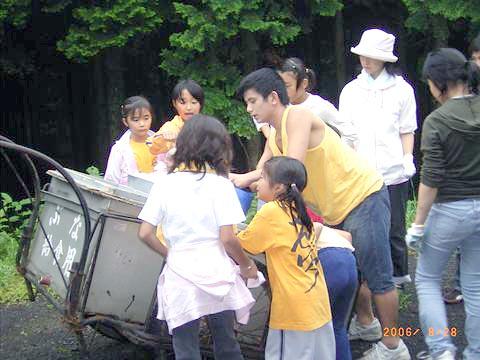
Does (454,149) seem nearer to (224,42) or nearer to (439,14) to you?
(439,14)

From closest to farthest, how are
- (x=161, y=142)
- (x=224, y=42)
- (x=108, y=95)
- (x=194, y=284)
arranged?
(x=194, y=284) → (x=161, y=142) → (x=224, y=42) → (x=108, y=95)

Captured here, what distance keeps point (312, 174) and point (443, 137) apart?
27.3 inches

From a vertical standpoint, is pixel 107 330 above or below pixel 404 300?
above

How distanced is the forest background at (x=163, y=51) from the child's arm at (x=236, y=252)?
531 centimetres

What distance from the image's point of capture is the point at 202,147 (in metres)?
3.35

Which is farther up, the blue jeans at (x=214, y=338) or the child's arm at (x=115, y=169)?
the child's arm at (x=115, y=169)

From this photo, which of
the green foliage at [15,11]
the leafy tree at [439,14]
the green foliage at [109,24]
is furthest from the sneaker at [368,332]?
the green foliage at [15,11]

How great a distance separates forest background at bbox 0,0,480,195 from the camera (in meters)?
8.69

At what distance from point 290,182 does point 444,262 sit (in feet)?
3.64

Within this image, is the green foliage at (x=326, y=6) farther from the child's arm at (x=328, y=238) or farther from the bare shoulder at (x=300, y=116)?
the child's arm at (x=328, y=238)

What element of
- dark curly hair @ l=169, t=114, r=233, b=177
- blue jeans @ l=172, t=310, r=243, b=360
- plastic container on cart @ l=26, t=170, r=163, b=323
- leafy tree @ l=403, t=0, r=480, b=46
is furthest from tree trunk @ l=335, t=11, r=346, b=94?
blue jeans @ l=172, t=310, r=243, b=360

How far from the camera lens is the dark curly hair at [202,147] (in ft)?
11.0

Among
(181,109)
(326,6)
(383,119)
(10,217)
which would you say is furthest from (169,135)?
(326,6)

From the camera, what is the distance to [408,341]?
4.69 m
